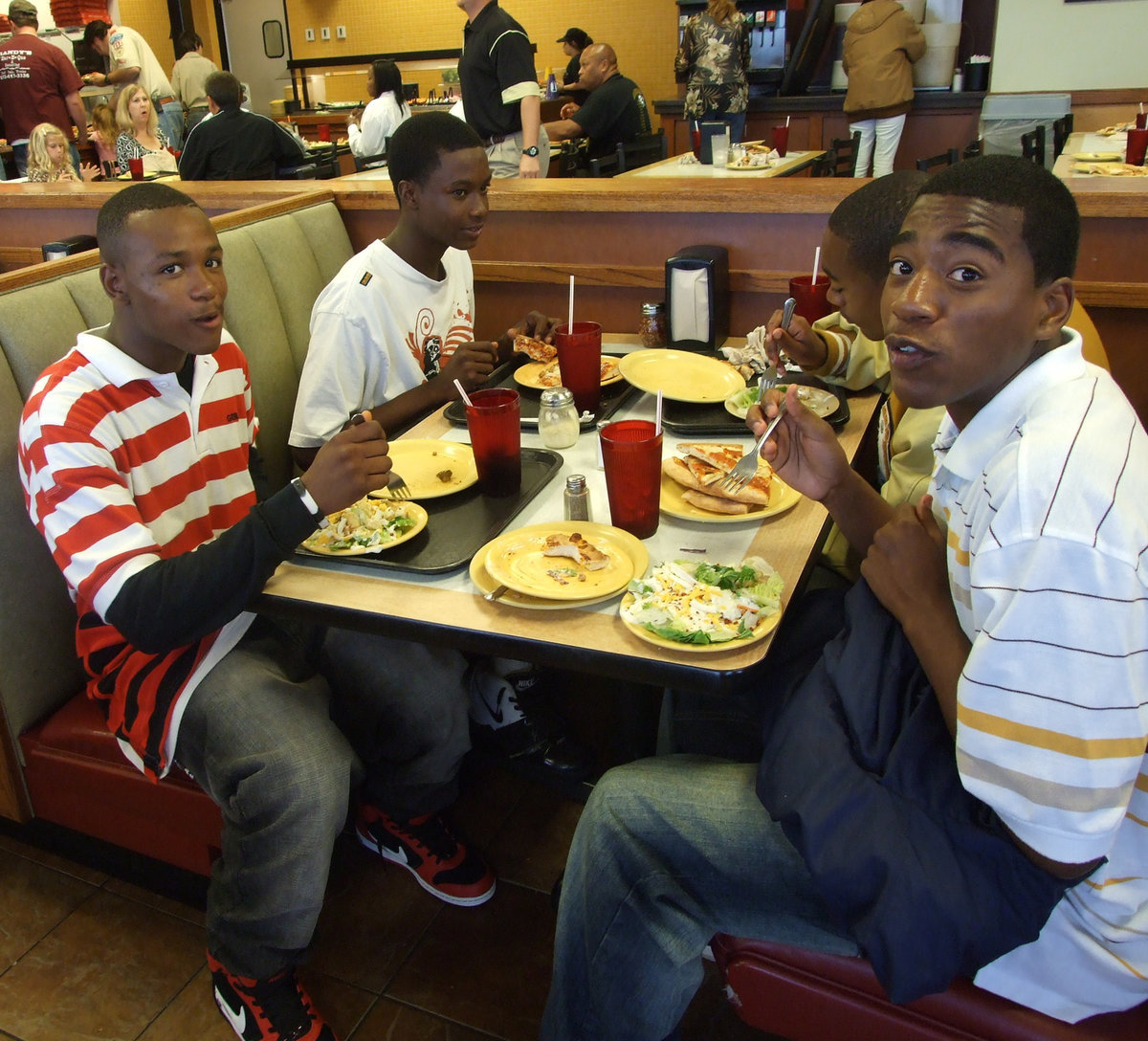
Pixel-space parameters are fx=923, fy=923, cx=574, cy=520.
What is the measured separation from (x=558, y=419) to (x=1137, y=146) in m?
3.95

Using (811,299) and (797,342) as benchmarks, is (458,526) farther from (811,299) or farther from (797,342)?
(811,299)

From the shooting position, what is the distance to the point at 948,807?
38.4 inches

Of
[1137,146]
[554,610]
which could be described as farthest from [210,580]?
[1137,146]

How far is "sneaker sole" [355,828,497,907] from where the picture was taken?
1867 mm

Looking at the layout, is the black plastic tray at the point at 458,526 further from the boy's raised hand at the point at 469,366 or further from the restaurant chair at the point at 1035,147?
the restaurant chair at the point at 1035,147

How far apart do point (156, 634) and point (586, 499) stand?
0.66 m

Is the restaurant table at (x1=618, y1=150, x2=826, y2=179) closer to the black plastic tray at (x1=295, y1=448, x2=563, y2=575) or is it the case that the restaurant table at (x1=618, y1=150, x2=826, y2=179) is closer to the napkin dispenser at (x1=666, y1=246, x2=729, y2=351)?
the napkin dispenser at (x1=666, y1=246, x2=729, y2=351)

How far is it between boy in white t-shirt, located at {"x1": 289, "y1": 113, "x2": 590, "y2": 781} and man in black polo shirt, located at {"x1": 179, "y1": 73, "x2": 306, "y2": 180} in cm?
308

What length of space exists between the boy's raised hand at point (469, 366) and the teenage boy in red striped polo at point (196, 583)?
49 centimetres

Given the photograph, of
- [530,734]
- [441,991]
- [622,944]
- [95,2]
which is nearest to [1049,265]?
[622,944]

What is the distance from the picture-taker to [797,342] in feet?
6.42

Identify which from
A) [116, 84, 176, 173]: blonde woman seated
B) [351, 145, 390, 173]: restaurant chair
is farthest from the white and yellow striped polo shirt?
[116, 84, 176, 173]: blonde woman seated

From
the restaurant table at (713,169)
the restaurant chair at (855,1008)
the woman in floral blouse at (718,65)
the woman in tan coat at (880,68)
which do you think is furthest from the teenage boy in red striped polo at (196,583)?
the woman in tan coat at (880,68)

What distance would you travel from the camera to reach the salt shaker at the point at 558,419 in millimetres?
1721
